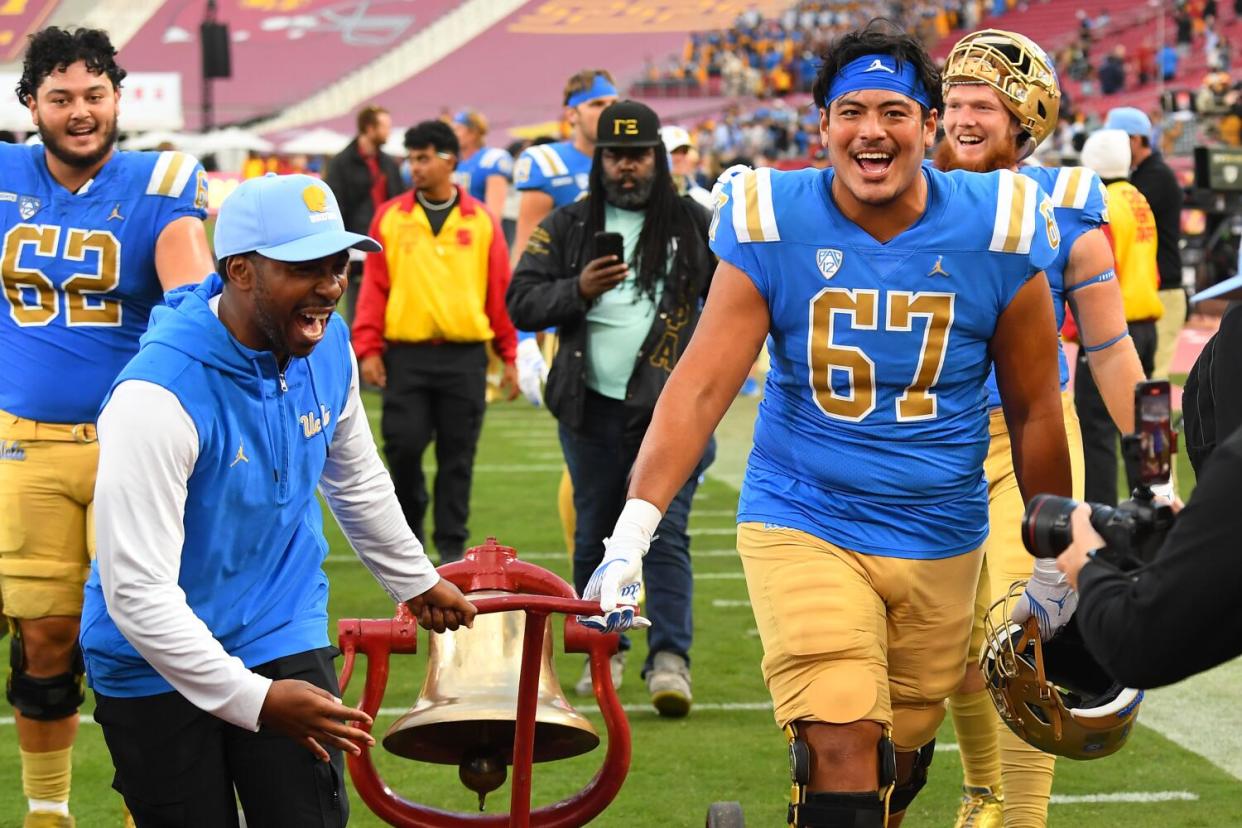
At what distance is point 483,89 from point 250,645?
164 ft

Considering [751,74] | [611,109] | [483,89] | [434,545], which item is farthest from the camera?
[483,89]

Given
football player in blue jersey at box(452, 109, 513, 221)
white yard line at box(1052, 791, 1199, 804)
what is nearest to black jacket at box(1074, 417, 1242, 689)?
white yard line at box(1052, 791, 1199, 804)

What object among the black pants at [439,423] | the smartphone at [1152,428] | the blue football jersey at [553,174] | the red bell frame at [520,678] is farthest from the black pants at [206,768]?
the black pants at [439,423]

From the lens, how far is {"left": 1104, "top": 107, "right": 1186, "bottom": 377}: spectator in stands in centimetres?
1039

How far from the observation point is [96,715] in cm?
378

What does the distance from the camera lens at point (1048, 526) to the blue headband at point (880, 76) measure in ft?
4.29

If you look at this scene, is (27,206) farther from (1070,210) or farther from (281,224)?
(1070,210)

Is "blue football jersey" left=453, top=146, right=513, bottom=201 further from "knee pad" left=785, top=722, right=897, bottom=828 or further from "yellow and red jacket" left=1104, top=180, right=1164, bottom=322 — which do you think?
"knee pad" left=785, top=722, right=897, bottom=828

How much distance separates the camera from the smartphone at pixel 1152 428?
2.80 meters

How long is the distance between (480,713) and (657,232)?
8.63ft

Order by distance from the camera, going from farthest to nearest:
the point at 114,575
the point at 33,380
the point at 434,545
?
the point at 434,545 → the point at 33,380 → the point at 114,575

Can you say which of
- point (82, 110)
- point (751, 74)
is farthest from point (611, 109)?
point (751, 74)

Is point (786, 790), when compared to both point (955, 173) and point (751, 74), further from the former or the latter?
point (751, 74)

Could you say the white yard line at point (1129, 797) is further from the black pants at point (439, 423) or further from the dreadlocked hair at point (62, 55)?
the black pants at point (439, 423)
